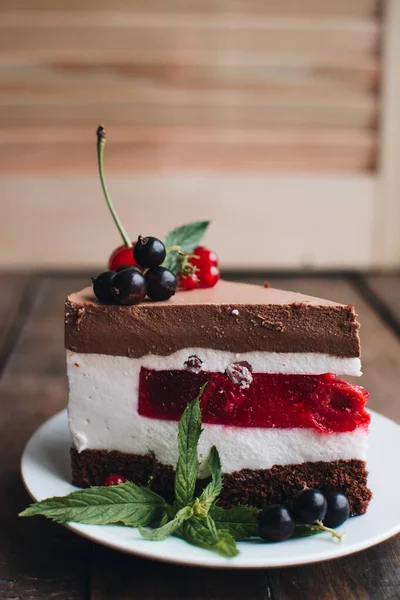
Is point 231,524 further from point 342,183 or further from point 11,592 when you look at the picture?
point 342,183

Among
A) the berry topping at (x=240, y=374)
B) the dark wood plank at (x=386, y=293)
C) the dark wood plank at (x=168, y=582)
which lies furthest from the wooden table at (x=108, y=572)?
the dark wood plank at (x=386, y=293)

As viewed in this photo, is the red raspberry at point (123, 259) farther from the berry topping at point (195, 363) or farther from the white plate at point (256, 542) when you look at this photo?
the white plate at point (256, 542)

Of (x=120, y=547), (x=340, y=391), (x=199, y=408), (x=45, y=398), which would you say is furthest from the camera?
(x=45, y=398)

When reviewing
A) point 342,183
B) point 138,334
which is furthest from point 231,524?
point 342,183

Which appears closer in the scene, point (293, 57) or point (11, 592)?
point (11, 592)

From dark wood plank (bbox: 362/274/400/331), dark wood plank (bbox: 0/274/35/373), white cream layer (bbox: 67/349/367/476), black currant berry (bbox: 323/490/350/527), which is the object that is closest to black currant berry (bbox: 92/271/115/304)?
white cream layer (bbox: 67/349/367/476)

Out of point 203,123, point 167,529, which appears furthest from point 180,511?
point 203,123
